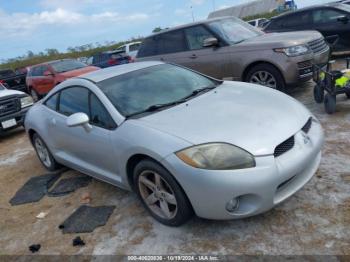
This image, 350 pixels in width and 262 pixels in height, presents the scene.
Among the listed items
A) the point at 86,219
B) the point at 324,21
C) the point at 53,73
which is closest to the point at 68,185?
the point at 86,219

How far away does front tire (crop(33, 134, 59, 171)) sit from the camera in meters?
5.34

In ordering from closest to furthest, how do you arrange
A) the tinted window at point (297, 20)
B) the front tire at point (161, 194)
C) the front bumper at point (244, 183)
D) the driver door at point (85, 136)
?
the front bumper at point (244, 183) < the front tire at point (161, 194) < the driver door at point (85, 136) < the tinted window at point (297, 20)

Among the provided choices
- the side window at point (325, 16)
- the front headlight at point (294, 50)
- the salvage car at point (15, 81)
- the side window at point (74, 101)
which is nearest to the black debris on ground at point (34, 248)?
the side window at point (74, 101)

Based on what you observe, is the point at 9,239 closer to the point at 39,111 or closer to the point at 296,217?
the point at 39,111

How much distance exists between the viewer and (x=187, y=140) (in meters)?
3.03

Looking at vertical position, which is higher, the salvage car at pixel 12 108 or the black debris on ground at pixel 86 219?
the salvage car at pixel 12 108

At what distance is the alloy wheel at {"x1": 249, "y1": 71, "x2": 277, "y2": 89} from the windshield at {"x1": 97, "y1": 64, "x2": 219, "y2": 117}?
2693 mm

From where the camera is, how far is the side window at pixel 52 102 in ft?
16.3

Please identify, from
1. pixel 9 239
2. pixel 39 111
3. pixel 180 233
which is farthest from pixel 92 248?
pixel 39 111

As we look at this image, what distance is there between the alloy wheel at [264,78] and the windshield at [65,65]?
754 centimetres

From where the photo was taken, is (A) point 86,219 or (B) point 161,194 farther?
(A) point 86,219

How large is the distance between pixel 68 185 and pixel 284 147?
3077 mm

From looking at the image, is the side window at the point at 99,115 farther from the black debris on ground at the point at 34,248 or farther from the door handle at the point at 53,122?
the black debris on ground at the point at 34,248

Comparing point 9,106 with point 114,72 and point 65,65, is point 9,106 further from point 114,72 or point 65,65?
point 114,72
